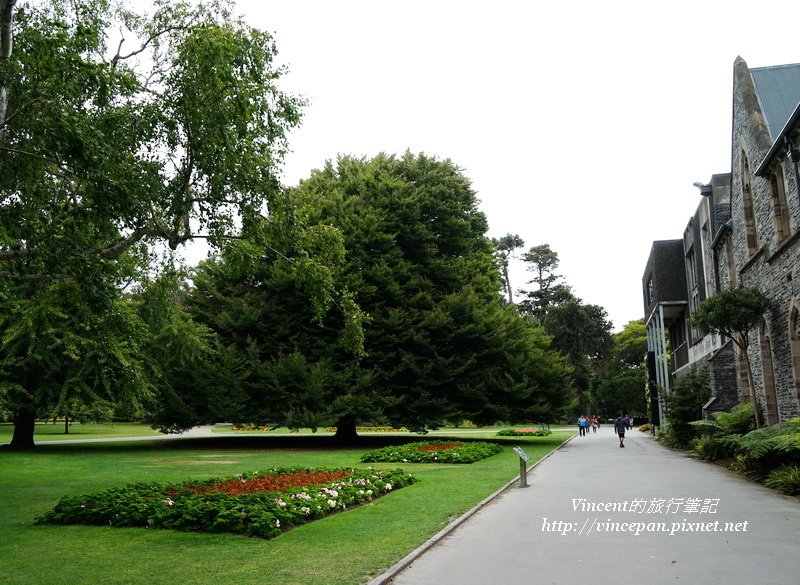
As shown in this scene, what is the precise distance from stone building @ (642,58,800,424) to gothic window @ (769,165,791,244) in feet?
0.09

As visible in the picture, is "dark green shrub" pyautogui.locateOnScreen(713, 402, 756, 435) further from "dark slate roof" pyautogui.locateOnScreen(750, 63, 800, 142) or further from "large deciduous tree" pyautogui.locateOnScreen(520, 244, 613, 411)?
"large deciduous tree" pyautogui.locateOnScreen(520, 244, 613, 411)

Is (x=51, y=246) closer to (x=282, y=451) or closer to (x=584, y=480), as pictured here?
(x=584, y=480)

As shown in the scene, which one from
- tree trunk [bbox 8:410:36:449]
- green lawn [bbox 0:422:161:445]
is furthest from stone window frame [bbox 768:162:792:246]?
green lawn [bbox 0:422:161:445]

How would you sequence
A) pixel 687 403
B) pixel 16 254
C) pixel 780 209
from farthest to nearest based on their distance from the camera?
1. pixel 687 403
2. pixel 780 209
3. pixel 16 254

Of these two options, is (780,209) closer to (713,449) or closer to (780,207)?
(780,207)

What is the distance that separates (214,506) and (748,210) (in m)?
21.5

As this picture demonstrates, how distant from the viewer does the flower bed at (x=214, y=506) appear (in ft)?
30.0

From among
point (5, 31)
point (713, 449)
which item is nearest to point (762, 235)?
point (713, 449)

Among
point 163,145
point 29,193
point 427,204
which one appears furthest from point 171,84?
point 427,204

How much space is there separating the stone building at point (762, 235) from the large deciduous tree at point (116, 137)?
45.0 ft

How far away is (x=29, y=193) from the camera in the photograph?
1245 centimetres

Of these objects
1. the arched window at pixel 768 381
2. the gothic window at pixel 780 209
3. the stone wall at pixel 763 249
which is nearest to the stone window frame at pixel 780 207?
the gothic window at pixel 780 209

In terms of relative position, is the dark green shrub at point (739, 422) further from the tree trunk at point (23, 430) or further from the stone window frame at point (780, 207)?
the tree trunk at point (23, 430)

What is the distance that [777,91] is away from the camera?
22.9 metres
